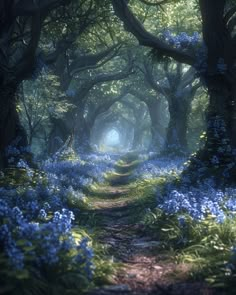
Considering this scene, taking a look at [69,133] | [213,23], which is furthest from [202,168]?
[69,133]

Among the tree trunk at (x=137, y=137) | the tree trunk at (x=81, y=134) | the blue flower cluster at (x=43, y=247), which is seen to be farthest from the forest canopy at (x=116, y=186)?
the tree trunk at (x=137, y=137)

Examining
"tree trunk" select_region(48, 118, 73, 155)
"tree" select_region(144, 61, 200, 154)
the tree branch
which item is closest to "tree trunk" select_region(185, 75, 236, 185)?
the tree branch

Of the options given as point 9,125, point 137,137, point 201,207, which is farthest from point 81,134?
point 201,207

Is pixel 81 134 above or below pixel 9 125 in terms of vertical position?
above

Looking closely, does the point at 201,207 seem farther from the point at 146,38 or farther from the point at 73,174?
the point at 146,38

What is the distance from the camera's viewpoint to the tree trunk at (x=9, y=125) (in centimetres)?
1396

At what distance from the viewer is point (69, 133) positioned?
26.8 meters

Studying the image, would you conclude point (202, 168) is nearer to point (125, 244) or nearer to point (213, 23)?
point (213, 23)

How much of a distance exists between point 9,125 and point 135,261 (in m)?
8.63

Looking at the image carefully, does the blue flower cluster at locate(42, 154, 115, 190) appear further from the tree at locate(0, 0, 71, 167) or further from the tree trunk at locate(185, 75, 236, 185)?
the tree trunk at locate(185, 75, 236, 185)

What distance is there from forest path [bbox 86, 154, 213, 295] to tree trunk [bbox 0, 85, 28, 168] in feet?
12.9

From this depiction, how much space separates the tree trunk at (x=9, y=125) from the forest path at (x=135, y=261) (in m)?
3.93

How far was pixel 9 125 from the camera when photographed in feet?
47.2

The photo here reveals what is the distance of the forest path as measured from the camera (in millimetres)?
5719
